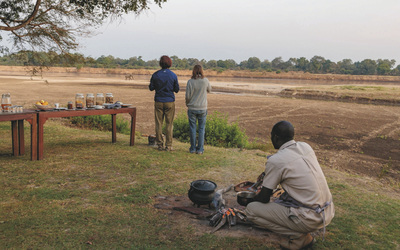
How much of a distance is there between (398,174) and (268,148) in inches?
145

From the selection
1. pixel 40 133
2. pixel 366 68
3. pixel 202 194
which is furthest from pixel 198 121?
pixel 366 68

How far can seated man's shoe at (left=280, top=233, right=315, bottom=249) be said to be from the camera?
3.30 meters

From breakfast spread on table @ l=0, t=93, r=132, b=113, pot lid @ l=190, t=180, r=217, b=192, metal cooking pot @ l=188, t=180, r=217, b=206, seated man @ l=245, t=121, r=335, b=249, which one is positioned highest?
breakfast spread on table @ l=0, t=93, r=132, b=113

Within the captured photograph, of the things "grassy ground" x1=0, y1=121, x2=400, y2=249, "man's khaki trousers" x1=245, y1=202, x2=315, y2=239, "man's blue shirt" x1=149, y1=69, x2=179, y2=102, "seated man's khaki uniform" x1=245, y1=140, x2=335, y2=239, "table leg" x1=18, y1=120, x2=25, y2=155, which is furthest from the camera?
"man's blue shirt" x1=149, y1=69, x2=179, y2=102

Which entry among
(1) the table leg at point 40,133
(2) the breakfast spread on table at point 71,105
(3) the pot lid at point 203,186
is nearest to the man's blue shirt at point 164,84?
(2) the breakfast spread on table at point 71,105

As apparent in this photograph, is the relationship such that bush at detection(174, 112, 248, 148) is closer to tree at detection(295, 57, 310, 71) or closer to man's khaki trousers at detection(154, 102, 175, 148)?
man's khaki trousers at detection(154, 102, 175, 148)

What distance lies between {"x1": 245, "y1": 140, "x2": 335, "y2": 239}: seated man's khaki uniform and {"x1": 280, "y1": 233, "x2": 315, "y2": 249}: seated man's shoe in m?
0.04

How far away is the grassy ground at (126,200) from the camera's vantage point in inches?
137

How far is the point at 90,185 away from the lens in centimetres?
508

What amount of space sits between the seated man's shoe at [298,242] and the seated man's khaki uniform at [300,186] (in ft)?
0.14

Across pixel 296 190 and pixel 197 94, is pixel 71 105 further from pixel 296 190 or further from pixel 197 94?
pixel 296 190

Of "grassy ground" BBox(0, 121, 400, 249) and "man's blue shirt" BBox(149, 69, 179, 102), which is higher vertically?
"man's blue shirt" BBox(149, 69, 179, 102)

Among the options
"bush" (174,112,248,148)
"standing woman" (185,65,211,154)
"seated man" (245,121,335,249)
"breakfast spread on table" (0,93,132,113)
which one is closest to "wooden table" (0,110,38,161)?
"breakfast spread on table" (0,93,132,113)

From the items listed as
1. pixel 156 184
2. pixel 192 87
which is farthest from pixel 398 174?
pixel 156 184
